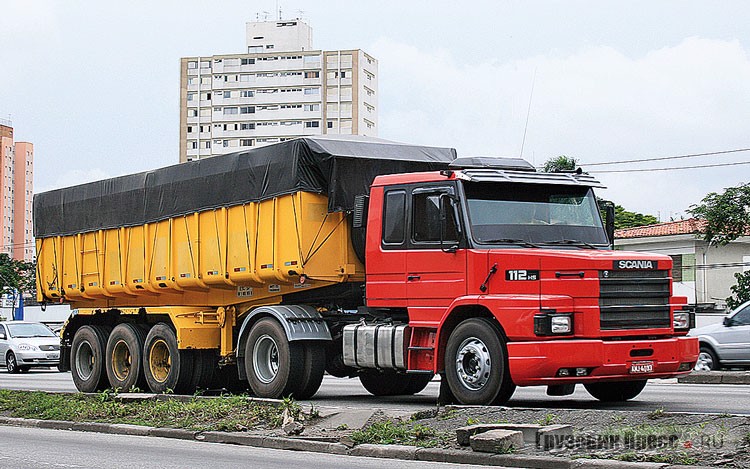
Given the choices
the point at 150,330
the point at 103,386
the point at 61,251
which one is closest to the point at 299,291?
the point at 150,330

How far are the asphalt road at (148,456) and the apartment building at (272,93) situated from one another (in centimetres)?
12579

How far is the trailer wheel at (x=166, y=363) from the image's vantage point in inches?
745

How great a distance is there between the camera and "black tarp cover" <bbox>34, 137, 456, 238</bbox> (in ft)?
55.1

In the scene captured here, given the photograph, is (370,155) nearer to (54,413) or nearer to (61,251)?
(54,413)

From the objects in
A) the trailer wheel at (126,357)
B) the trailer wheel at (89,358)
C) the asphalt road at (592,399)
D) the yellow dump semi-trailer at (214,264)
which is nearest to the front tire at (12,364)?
the asphalt road at (592,399)

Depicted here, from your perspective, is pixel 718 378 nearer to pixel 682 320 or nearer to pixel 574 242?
pixel 682 320

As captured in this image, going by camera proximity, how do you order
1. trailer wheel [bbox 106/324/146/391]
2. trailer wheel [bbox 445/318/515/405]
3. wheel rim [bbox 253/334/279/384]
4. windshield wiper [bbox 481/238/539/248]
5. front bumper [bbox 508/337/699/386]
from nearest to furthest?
1. front bumper [bbox 508/337/699/386]
2. trailer wheel [bbox 445/318/515/405]
3. windshield wiper [bbox 481/238/539/248]
4. wheel rim [bbox 253/334/279/384]
5. trailer wheel [bbox 106/324/146/391]

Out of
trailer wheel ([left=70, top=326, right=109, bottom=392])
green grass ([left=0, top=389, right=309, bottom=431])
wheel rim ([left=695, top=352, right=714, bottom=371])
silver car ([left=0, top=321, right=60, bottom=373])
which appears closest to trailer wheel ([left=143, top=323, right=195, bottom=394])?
trailer wheel ([left=70, top=326, right=109, bottom=392])

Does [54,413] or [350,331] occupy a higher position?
[350,331]

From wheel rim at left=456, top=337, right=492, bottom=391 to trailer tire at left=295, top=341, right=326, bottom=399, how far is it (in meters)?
3.28

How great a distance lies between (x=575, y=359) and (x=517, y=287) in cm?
111

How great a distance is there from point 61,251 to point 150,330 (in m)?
3.81

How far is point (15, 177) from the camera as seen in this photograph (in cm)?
16300

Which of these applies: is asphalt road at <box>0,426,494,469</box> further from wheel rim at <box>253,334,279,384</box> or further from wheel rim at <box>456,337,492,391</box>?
wheel rim at <box>253,334,279,384</box>
